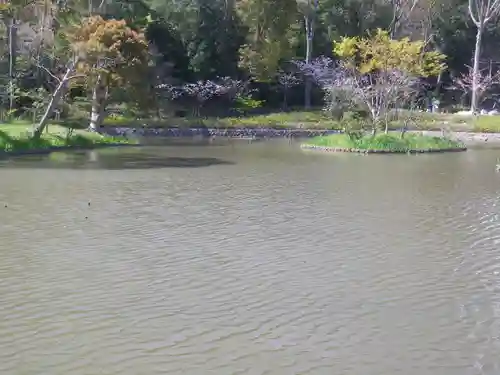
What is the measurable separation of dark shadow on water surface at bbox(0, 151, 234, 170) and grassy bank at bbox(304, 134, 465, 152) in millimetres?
6299

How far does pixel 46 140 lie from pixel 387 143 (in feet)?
41.7

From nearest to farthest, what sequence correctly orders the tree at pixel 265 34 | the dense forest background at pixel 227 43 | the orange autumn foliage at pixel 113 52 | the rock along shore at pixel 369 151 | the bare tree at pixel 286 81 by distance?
the rock along shore at pixel 369 151
the orange autumn foliage at pixel 113 52
the dense forest background at pixel 227 43
the tree at pixel 265 34
the bare tree at pixel 286 81

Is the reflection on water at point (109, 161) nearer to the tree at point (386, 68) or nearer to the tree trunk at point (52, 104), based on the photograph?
the tree trunk at point (52, 104)

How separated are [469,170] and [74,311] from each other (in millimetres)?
17165

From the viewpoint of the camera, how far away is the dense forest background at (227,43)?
123 ft

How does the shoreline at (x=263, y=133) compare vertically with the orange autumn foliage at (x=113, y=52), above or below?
below

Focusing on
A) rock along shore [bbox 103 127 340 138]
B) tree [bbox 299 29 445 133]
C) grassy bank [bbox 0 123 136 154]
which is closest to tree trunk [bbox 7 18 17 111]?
grassy bank [bbox 0 123 136 154]

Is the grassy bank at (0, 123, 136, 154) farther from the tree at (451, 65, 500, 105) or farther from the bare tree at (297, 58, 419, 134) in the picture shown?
the tree at (451, 65, 500, 105)

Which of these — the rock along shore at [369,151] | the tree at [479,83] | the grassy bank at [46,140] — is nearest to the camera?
the grassy bank at [46,140]

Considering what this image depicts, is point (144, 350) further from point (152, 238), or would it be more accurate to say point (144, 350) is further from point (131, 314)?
point (152, 238)

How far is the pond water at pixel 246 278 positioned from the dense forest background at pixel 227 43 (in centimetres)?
1857

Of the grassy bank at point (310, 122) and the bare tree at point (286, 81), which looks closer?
the grassy bank at point (310, 122)

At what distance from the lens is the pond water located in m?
6.39

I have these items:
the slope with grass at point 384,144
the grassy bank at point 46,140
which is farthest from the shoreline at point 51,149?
the slope with grass at point 384,144
